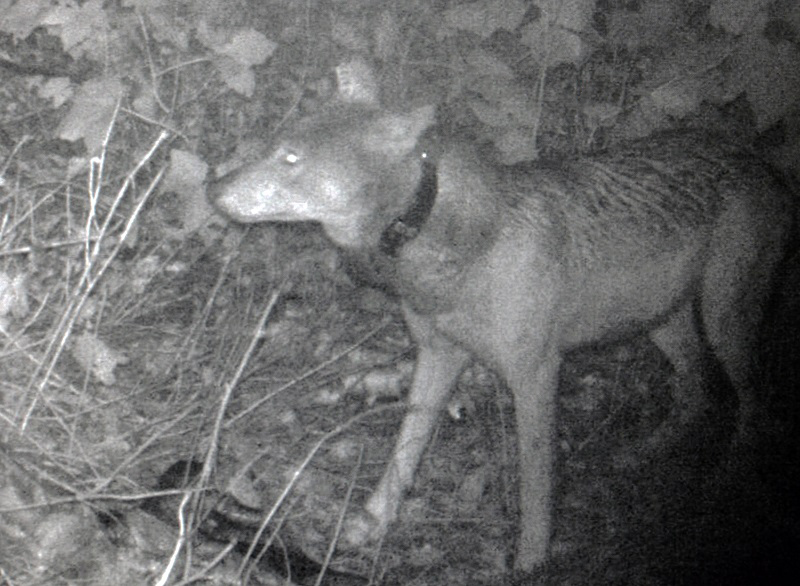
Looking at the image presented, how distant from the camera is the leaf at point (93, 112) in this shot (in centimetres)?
244

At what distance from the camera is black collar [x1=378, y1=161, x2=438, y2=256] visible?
2.06m

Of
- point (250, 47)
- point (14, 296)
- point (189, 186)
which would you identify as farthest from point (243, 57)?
point (14, 296)

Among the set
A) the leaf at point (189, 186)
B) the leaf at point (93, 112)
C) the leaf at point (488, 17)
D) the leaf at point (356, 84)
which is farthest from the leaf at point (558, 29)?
the leaf at point (93, 112)

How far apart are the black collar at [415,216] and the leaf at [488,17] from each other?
376 mm

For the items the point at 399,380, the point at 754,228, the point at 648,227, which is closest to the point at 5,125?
the point at 399,380

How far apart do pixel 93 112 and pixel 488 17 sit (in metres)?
0.93

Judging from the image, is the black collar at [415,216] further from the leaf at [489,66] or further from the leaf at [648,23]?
the leaf at [648,23]

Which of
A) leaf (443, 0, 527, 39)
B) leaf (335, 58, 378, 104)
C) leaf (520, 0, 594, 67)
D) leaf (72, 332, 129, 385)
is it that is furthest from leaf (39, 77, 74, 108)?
leaf (520, 0, 594, 67)

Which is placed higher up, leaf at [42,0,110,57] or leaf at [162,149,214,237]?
leaf at [42,0,110,57]

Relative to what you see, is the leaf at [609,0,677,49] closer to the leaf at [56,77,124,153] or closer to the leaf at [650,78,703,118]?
the leaf at [650,78,703,118]

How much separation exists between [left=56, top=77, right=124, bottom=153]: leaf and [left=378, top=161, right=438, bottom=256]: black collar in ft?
2.60

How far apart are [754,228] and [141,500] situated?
142 cm

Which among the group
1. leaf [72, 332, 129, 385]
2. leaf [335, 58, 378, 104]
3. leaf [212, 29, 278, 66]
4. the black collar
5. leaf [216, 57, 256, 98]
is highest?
leaf [335, 58, 378, 104]

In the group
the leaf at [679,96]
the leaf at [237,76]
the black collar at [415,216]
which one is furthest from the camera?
the leaf at [237,76]
